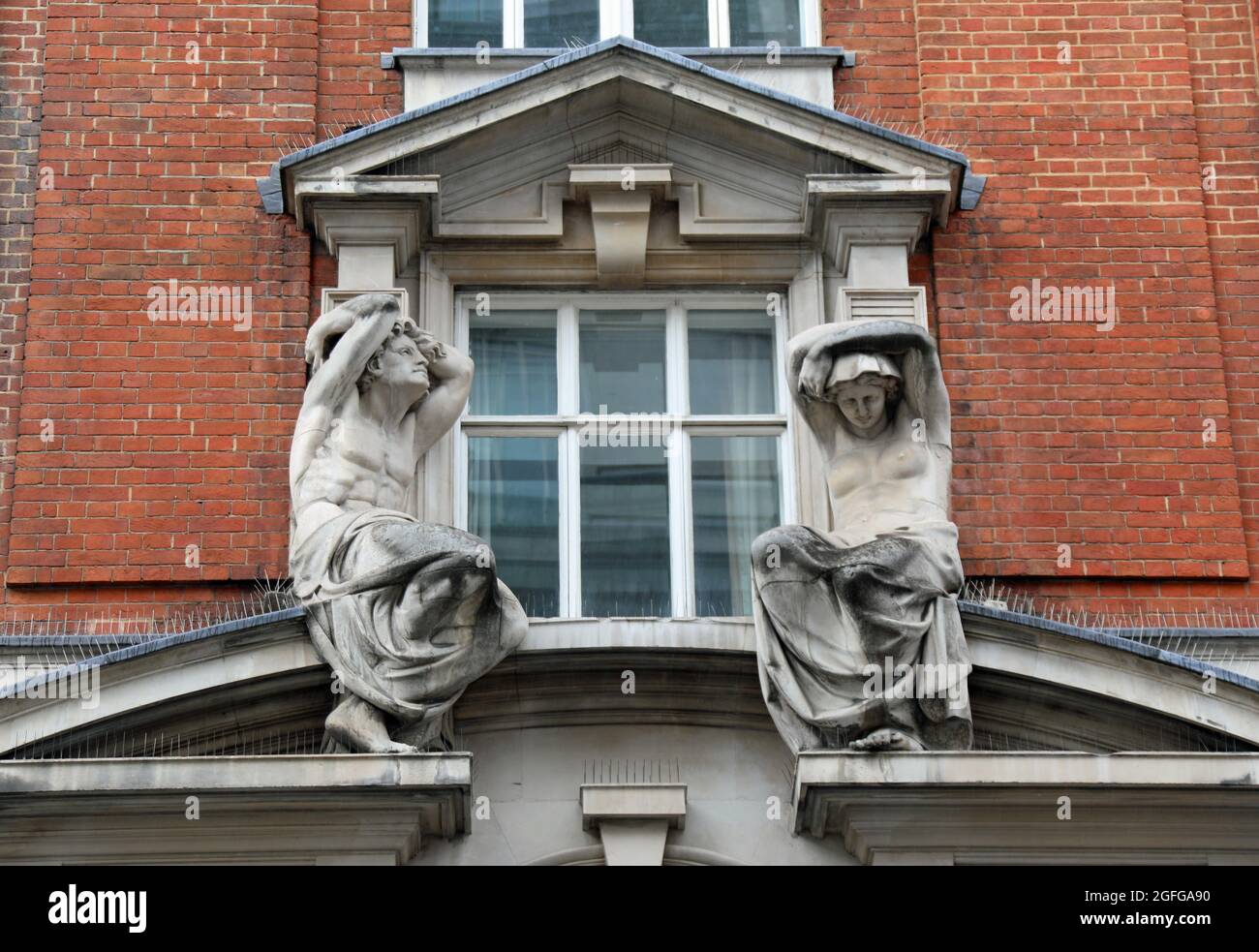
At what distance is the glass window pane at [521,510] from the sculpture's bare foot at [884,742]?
2.06m

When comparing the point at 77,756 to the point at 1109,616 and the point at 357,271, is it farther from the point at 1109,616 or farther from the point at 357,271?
the point at 1109,616

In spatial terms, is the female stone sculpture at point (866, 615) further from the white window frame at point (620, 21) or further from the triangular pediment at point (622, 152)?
the white window frame at point (620, 21)

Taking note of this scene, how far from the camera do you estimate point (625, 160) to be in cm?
1488

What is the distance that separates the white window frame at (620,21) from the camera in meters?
15.6

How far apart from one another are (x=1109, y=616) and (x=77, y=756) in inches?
198

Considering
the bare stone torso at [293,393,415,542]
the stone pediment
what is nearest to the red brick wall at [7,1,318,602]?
the stone pediment

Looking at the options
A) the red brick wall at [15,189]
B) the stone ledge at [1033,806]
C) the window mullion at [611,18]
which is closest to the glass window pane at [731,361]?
the window mullion at [611,18]

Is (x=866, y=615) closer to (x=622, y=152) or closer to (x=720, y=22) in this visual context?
(x=622, y=152)

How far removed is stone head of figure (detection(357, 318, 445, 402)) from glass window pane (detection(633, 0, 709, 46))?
281cm

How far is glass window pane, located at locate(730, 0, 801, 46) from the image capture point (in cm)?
1569

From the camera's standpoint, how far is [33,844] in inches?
493
